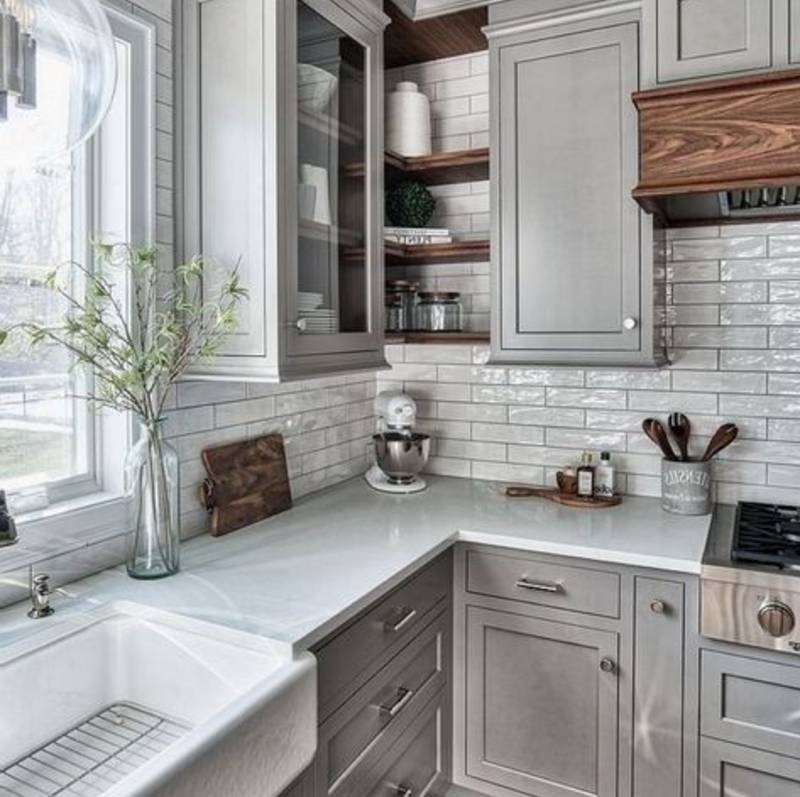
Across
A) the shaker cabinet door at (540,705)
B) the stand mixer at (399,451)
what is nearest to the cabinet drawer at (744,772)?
the shaker cabinet door at (540,705)

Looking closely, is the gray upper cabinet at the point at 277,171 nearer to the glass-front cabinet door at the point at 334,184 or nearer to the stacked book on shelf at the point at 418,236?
the glass-front cabinet door at the point at 334,184

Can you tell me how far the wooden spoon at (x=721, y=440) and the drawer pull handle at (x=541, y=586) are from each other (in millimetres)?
621

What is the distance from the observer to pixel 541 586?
1854 millimetres

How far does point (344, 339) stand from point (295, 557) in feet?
1.88

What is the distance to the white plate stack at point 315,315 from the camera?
172cm

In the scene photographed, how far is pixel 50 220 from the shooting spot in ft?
5.14

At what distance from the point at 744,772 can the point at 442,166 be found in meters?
1.86

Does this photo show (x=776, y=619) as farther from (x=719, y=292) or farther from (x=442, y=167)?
(x=442, y=167)

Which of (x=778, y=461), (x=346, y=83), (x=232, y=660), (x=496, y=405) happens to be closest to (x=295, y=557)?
(x=232, y=660)

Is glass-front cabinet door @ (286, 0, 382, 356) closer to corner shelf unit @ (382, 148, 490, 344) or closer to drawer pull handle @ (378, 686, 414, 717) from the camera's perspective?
corner shelf unit @ (382, 148, 490, 344)

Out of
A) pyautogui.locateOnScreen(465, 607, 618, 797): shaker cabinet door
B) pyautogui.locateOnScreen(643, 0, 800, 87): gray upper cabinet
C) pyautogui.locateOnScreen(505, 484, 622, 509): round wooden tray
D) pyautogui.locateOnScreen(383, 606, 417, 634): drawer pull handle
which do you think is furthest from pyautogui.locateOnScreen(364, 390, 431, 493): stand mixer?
pyautogui.locateOnScreen(643, 0, 800, 87): gray upper cabinet

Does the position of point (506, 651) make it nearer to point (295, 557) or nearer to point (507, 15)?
point (295, 557)

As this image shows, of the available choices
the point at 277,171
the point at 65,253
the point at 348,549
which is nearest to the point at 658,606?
the point at 348,549

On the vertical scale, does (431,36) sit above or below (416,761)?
above
